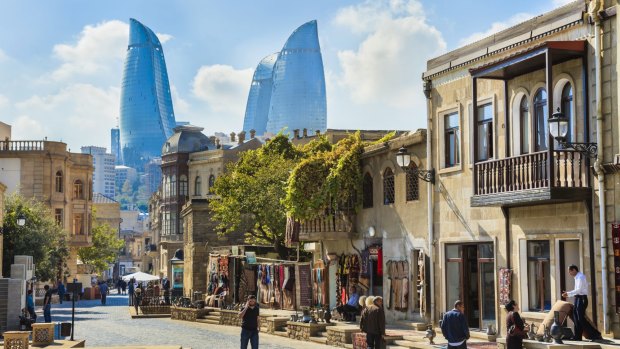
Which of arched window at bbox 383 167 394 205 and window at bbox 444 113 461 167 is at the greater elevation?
window at bbox 444 113 461 167

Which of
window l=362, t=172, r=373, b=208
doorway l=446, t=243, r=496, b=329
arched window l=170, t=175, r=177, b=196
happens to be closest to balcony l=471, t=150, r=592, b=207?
doorway l=446, t=243, r=496, b=329

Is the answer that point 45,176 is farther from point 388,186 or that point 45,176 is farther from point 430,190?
point 430,190

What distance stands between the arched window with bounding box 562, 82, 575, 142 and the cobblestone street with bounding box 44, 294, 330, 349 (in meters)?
9.92

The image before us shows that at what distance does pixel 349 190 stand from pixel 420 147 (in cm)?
497

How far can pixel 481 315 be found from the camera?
24859 millimetres

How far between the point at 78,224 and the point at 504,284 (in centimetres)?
5932

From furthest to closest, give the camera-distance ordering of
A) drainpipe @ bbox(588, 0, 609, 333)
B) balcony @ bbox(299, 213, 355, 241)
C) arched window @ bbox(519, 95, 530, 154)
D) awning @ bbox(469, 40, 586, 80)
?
balcony @ bbox(299, 213, 355, 241) < arched window @ bbox(519, 95, 530, 154) < awning @ bbox(469, 40, 586, 80) < drainpipe @ bbox(588, 0, 609, 333)

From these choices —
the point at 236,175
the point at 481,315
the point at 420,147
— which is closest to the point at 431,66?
the point at 420,147

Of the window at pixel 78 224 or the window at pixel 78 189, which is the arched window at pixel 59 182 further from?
the window at pixel 78 189

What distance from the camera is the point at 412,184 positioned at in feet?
94.9

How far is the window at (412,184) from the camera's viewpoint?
2850cm

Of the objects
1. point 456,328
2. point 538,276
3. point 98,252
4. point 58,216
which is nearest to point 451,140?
point 538,276

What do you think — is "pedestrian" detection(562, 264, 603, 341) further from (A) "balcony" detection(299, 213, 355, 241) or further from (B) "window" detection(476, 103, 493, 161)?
(A) "balcony" detection(299, 213, 355, 241)

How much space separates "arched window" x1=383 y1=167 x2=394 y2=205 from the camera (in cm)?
3039
